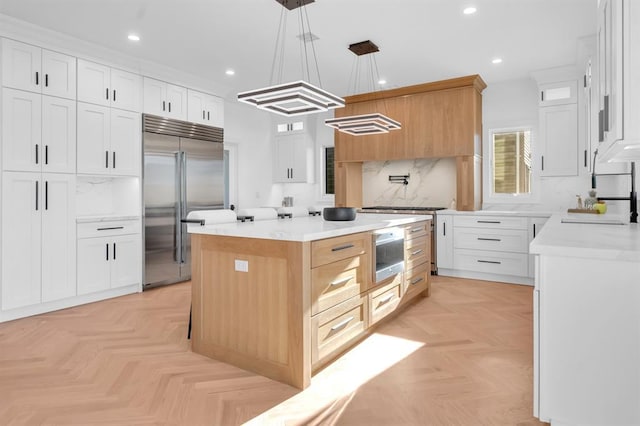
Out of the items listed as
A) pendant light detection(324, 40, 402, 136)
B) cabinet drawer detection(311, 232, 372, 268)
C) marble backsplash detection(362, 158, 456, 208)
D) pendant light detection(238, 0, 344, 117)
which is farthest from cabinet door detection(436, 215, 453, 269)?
cabinet drawer detection(311, 232, 372, 268)

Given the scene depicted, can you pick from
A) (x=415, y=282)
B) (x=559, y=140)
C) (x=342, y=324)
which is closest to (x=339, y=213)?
(x=342, y=324)

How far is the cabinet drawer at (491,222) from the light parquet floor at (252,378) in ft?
5.42

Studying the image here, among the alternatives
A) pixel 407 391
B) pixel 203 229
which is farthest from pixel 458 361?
pixel 203 229

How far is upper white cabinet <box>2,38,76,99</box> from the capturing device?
367cm

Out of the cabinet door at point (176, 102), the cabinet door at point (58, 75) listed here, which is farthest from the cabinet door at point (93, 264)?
the cabinet door at point (176, 102)

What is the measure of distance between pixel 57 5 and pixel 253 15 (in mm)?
1710

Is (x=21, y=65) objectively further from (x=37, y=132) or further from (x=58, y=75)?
(x=37, y=132)

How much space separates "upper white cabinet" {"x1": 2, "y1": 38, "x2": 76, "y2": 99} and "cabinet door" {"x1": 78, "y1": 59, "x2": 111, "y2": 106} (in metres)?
0.08

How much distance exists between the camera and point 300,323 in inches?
88.5

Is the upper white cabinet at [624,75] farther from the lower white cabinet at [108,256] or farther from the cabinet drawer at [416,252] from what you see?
the lower white cabinet at [108,256]

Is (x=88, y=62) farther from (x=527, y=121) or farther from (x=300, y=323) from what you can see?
(x=527, y=121)

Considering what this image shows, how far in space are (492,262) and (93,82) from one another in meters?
5.34

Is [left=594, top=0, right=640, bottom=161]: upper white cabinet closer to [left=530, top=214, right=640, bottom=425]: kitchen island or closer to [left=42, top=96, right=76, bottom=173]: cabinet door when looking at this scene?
[left=530, top=214, right=640, bottom=425]: kitchen island

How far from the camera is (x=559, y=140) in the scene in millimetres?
5152
